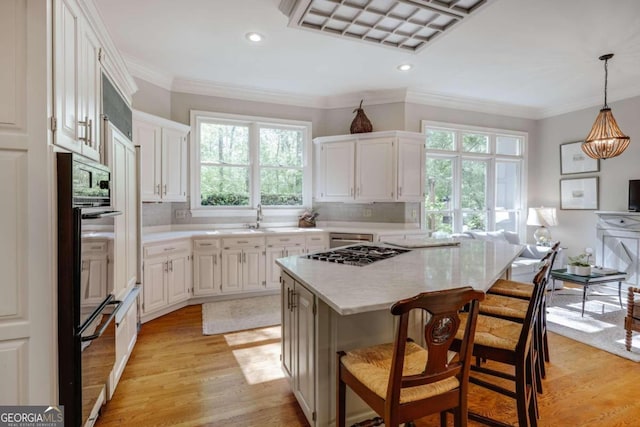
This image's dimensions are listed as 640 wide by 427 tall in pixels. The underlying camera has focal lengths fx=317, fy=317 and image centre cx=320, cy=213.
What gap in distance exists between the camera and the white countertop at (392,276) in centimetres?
139

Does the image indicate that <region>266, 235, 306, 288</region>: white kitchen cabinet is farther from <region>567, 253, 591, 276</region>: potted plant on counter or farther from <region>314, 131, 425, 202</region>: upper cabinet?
<region>567, 253, 591, 276</region>: potted plant on counter

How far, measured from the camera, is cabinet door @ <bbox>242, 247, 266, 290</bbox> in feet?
14.0

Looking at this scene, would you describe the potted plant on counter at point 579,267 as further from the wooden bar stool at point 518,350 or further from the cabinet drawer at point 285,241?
the cabinet drawer at point 285,241

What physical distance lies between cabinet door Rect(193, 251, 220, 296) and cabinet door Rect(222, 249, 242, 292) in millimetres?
76

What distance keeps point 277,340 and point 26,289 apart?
2163 mm

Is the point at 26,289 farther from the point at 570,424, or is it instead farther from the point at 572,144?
the point at 572,144

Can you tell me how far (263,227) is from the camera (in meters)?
4.90

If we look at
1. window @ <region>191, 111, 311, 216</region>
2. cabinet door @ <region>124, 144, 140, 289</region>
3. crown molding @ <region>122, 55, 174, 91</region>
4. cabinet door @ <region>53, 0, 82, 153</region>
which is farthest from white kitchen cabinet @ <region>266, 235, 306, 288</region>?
cabinet door @ <region>53, 0, 82, 153</region>

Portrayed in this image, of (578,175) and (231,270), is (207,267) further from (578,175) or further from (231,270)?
(578,175)

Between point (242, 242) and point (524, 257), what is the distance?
439cm

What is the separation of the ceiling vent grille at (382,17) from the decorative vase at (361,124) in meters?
1.58

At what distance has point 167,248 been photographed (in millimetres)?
3623

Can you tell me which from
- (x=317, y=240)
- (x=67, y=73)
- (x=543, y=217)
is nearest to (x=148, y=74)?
(x=67, y=73)

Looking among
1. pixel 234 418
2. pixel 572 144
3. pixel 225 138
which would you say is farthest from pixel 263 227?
pixel 572 144
